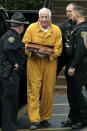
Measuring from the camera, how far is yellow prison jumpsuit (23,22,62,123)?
788cm

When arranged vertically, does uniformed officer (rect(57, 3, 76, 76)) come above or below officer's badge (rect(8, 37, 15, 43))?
below

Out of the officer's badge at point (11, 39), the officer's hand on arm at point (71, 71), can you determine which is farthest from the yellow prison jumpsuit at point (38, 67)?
the officer's badge at point (11, 39)

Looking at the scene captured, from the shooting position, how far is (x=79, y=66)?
7.86 m

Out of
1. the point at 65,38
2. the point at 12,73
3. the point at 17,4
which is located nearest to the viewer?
the point at 12,73

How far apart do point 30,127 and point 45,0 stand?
6437mm

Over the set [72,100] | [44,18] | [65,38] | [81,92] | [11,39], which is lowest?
[72,100]

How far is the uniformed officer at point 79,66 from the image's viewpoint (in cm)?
775

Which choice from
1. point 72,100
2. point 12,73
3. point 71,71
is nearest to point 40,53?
point 71,71

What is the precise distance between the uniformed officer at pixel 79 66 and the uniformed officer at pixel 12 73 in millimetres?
896

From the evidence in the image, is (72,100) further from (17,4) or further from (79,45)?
(17,4)

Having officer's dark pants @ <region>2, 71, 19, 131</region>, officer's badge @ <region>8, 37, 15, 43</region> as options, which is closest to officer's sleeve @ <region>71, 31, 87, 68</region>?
officer's badge @ <region>8, 37, 15, 43</region>

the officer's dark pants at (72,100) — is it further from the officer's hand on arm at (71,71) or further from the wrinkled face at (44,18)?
the wrinkled face at (44,18)

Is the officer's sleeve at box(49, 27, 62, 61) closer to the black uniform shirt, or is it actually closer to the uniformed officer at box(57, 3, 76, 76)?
the uniformed officer at box(57, 3, 76, 76)

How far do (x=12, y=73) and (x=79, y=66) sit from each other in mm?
1341
